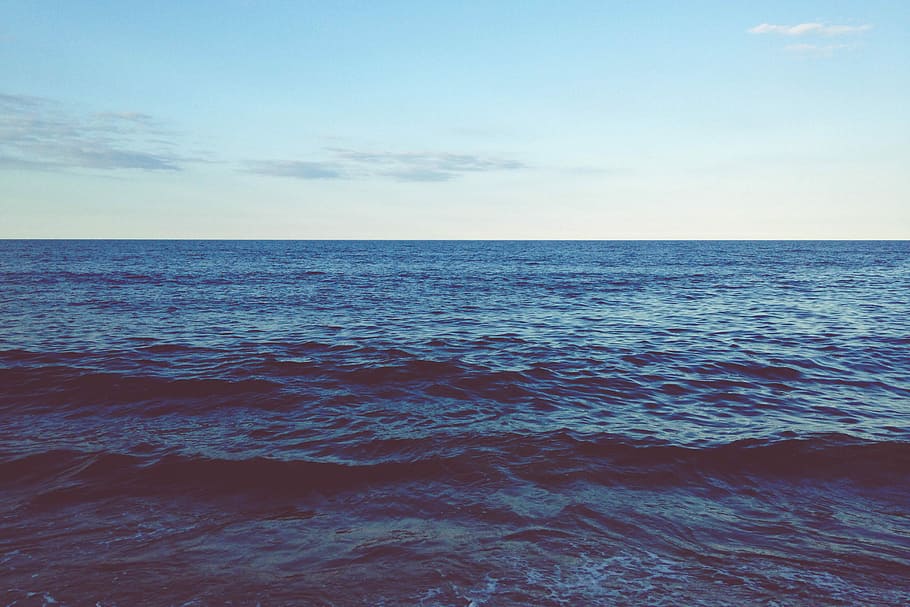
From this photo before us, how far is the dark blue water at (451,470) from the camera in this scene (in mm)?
6203

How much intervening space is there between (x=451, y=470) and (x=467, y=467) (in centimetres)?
32

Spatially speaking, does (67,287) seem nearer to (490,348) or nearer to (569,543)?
(490,348)

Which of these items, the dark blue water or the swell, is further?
the swell

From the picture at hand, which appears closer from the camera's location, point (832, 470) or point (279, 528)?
point (279, 528)

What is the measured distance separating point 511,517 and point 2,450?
10403mm

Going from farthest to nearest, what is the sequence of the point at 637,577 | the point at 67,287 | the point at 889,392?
1. the point at 67,287
2. the point at 889,392
3. the point at 637,577

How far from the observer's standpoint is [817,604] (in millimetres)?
5781

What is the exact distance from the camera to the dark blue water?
244 inches

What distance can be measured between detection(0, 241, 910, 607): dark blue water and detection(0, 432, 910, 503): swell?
0.05 meters

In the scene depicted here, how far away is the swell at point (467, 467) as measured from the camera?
8.82 metres

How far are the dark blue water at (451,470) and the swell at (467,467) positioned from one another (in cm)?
5

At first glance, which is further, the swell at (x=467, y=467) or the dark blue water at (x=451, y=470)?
the swell at (x=467, y=467)

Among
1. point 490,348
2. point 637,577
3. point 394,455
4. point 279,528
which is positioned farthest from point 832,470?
point 490,348

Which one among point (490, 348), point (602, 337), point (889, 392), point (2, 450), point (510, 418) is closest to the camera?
point (2, 450)
